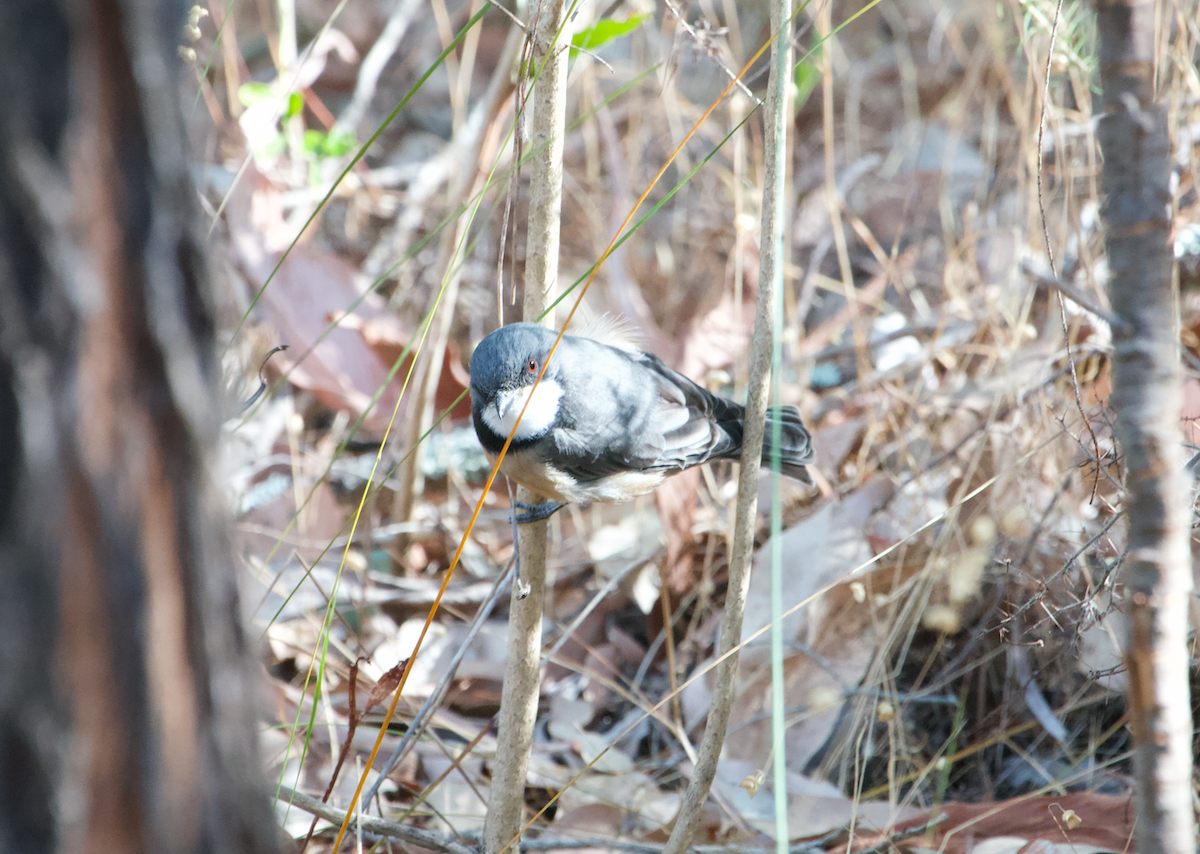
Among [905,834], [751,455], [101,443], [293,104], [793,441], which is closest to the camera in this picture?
[101,443]

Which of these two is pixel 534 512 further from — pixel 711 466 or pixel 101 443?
pixel 711 466

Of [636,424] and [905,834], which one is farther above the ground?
[636,424]

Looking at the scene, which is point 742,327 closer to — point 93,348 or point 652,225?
point 652,225

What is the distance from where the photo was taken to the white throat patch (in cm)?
277

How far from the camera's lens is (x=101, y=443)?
2.80 ft

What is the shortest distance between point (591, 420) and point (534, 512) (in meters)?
0.53

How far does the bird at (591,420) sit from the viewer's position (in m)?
2.71

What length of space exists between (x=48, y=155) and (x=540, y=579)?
64.7 inches

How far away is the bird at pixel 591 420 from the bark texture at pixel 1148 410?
5.11 feet

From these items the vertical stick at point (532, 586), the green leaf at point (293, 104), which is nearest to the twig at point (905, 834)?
the vertical stick at point (532, 586)

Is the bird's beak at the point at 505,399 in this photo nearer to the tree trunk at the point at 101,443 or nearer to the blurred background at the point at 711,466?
the blurred background at the point at 711,466

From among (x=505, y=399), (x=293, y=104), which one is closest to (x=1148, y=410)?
(x=505, y=399)

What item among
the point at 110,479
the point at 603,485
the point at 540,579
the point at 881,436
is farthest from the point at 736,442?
the point at 110,479

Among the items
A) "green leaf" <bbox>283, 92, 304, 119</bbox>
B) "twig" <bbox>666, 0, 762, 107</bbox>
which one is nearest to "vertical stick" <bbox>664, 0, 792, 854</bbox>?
"twig" <bbox>666, 0, 762, 107</bbox>
